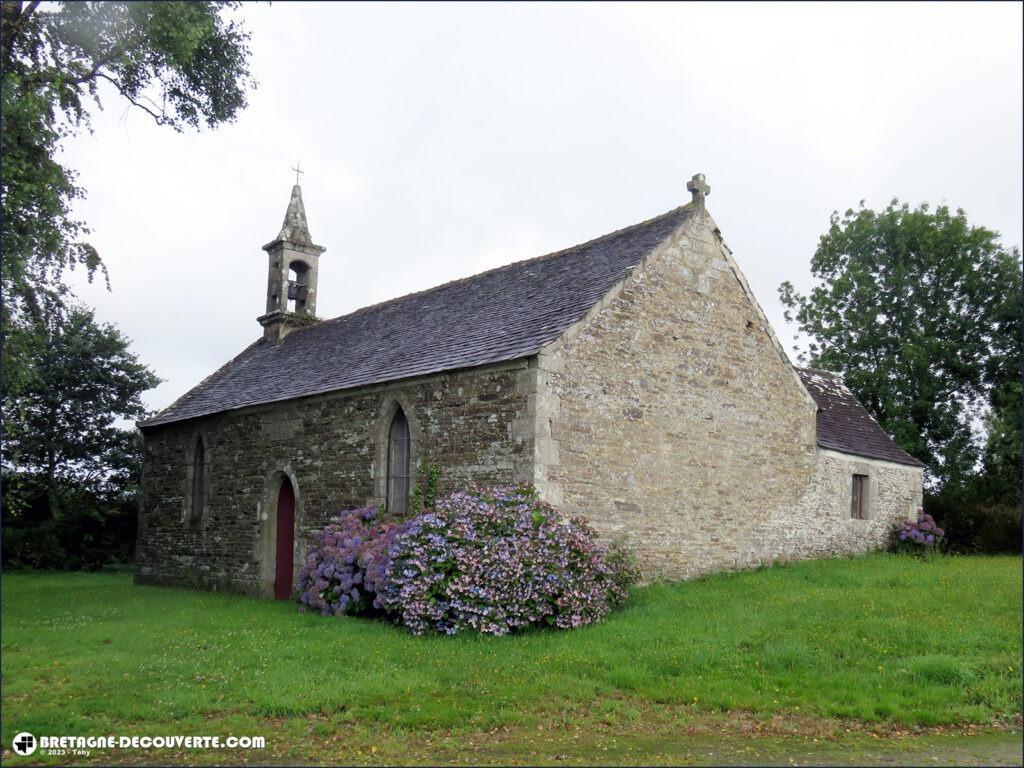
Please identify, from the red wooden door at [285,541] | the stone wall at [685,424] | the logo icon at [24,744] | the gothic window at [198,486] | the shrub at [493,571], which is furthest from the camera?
the gothic window at [198,486]

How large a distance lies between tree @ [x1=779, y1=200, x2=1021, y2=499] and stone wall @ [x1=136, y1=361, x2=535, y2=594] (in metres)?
20.8

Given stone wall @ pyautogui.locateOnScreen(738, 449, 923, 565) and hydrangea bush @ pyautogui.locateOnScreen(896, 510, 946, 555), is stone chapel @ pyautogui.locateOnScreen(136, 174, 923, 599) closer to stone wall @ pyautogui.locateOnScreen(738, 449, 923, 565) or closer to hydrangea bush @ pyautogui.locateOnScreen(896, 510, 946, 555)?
stone wall @ pyautogui.locateOnScreen(738, 449, 923, 565)

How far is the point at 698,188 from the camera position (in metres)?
17.7

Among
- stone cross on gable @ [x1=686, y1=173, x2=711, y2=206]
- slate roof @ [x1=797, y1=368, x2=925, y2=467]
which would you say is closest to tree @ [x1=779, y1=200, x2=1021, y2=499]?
slate roof @ [x1=797, y1=368, x2=925, y2=467]

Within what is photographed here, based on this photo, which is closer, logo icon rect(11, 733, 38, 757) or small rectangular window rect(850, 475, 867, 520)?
logo icon rect(11, 733, 38, 757)

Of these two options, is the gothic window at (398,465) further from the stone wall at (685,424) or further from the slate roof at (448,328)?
the stone wall at (685,424)

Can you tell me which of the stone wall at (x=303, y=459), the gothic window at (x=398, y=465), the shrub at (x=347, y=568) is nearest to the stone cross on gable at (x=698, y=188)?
the stone wall at (x=303, y=459)

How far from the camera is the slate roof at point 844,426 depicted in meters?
20.9

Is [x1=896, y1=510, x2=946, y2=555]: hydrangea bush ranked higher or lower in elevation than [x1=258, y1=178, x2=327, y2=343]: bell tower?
lower

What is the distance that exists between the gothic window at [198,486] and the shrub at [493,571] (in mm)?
10773

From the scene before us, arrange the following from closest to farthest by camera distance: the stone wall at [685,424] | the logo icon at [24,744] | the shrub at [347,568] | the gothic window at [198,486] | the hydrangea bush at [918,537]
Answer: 1. the logo icon at [24,744]
2. the shrub at [347,568]
3. the stone wall at [685,424]
4. the hydrangea bush at [918,537]
5. the gothic window at [198,486]

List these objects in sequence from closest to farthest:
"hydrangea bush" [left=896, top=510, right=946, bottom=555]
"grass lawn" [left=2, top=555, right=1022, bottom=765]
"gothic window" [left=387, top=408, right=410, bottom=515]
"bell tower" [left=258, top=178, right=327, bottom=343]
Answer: "grass lawn" [left=2, top=555, right=1022, bottom=765], "gothic window" [left=387, top=408, right=410, bottom=515], "hydrangea bush" [left=896, top=510, right=946, bottom=555], "bell tower" [left=258, top=178, right=327, bottom=343]

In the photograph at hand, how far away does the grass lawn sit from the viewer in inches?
315

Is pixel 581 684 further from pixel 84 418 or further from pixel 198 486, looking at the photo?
pixel 84 418
